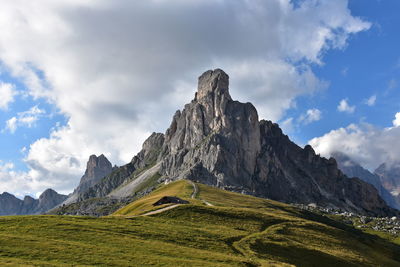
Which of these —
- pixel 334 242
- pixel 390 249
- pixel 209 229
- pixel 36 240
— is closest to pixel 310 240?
pixel 334 242

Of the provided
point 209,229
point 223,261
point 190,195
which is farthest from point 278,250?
Answer: point 190,195

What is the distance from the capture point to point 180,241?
63.8 metres

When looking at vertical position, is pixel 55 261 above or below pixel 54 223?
below

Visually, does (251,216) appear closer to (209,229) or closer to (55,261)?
(209,229)

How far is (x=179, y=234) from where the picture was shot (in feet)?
223

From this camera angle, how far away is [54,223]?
64188 millimetres

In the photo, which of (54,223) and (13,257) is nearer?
(13,257)

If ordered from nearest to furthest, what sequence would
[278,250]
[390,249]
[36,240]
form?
[36,240]
[278,250]
[390,249]

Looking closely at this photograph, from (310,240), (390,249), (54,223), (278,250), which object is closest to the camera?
(54,223)

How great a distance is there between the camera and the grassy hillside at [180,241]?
47.5 m

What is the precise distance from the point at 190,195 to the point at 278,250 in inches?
3897

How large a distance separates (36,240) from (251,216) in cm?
5927

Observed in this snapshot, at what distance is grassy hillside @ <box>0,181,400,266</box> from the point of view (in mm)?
47469

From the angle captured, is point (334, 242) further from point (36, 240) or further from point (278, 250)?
point (36, 240)
